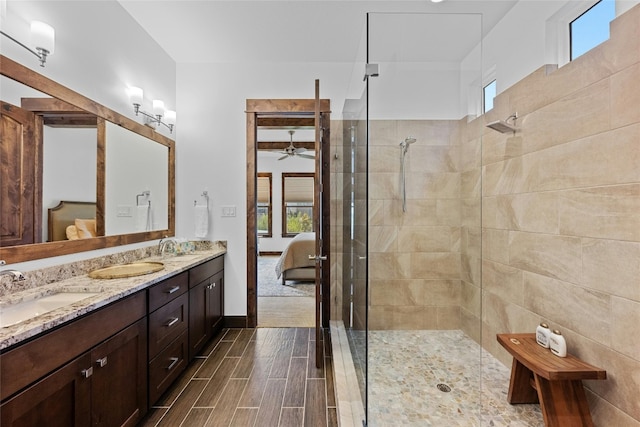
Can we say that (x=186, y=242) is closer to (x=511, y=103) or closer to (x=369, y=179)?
(x=369, y=179)

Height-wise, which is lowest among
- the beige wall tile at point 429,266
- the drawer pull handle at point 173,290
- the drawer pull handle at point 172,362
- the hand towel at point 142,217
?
the drawer pull handle at point 172,362

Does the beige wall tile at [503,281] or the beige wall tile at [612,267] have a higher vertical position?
the beige wall tile at [612,267]

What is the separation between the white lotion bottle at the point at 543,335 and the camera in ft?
5.25

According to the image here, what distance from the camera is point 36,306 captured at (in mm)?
1340

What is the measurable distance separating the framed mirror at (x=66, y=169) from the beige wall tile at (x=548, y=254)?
2.93 meters

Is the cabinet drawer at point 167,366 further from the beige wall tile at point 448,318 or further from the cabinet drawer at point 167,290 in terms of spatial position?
the beige wall tile at point 448,318

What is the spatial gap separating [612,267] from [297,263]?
12.1ft

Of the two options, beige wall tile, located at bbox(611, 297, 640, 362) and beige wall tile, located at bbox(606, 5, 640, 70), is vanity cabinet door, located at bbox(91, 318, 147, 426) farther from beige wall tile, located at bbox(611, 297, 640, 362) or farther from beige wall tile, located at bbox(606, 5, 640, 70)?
beige wall tile, located at bbox(606, 5, 640, 70)

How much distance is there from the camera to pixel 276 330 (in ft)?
9.57

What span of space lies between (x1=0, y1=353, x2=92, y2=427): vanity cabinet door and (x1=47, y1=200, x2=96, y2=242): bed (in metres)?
0.84

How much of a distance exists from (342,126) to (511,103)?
139cm

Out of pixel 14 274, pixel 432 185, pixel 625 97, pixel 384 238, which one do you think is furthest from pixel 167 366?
pixel 625 97

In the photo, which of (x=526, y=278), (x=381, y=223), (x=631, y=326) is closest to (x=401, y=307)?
(x=381, y=223)

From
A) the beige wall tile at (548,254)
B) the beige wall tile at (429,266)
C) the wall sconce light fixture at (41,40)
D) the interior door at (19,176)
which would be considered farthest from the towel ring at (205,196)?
the beige wall tile at (548,254)
